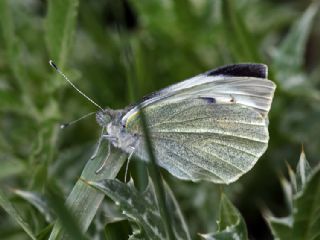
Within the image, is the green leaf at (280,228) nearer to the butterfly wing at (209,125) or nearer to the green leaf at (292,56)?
the butterfly wing at (209,125)

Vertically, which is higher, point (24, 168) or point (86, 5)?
point (86, 5)

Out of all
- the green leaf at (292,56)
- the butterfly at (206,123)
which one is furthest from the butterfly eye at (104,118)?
the green leaf at (292,56)

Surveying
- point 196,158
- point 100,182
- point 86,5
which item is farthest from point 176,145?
point 86,5

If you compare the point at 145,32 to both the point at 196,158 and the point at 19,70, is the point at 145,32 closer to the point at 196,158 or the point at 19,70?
the point at 19,70

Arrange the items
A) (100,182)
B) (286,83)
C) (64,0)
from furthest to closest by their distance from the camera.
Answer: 1. (286,83)
2. (64,0)
3. (100,182)

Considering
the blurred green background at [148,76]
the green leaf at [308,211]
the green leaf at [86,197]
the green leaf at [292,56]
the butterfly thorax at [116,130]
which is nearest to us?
the green leaf at [308,211]

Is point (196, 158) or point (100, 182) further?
point (196, 158)
